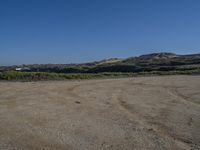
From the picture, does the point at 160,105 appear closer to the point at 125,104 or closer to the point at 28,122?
the point at 125,104

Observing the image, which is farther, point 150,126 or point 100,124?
point 100,124

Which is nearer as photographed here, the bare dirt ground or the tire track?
the bare dirt ground

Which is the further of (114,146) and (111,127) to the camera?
(111,127)

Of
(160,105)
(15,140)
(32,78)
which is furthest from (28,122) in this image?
(32,78)

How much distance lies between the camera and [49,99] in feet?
68.6

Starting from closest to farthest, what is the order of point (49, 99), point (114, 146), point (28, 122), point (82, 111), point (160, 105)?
point (114, 146)
point (28, 122)
point (82, 111)
point (160, 105)
point (49, 99)

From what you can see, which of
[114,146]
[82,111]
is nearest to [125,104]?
[82,111]

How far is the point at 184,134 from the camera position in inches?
460

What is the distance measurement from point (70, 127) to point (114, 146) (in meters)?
2.88

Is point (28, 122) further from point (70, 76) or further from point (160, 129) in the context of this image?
point (70, 76)

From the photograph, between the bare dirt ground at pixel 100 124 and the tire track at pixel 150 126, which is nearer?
the bare dirt ground at pixel 100 124

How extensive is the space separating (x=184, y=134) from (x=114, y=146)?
2536mm

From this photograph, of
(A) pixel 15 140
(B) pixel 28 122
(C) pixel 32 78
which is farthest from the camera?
(C) pixel 32 78

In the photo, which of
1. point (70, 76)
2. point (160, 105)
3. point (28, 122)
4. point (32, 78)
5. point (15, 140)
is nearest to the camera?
point (15, 140)
